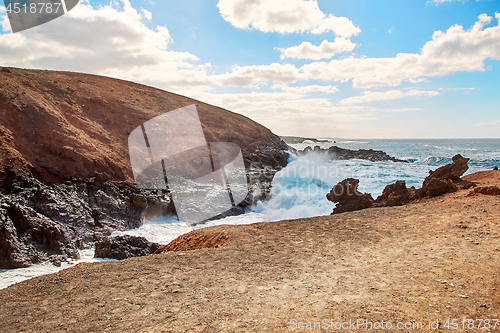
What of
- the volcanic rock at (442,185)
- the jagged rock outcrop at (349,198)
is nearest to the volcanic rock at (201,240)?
the jagged rock outcrop at (349,198)

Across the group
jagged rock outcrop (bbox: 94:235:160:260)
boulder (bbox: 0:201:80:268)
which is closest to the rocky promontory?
boulder (bbox: 0:201:80:268)

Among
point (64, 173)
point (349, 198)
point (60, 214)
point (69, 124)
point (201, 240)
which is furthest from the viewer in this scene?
point (69, 124)

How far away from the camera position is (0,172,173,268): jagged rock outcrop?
783cm

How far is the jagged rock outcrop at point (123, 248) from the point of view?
804 cm

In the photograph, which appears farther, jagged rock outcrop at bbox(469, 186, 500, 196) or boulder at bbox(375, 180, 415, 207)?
boulder at bbox(375, 180, 415, 207)

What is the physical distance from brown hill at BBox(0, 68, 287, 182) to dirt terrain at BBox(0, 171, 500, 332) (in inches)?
320

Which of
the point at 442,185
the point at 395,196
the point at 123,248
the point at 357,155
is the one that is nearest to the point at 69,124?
the point at 123,248

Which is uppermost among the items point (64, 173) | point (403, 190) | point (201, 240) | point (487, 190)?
point (64, 173)

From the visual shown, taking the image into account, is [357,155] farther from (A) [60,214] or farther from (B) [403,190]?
(A) [60,214]

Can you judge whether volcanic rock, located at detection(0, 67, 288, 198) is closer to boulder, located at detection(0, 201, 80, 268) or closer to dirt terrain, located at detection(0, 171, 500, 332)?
boulder, located at detection(0, 201, 80, 268)

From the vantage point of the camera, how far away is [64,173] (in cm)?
1102

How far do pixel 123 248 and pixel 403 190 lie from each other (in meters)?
8.96

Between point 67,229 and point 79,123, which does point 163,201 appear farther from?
point 79,123

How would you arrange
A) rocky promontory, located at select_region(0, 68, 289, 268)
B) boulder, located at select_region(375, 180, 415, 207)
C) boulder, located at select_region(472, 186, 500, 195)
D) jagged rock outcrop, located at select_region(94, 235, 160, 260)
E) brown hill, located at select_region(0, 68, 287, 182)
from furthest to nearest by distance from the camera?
brown hill, located at select_region(0, 68, 287, 182) < boulder, located at select_region(375, 180, 415, 207) < rocky promontory, located at select_region(0, 68, 289, 268) < jagged rock outcrop, located at select_region(94, 235, 160, 260) < boulder, located at select_region(472, 186, 500, 195)
